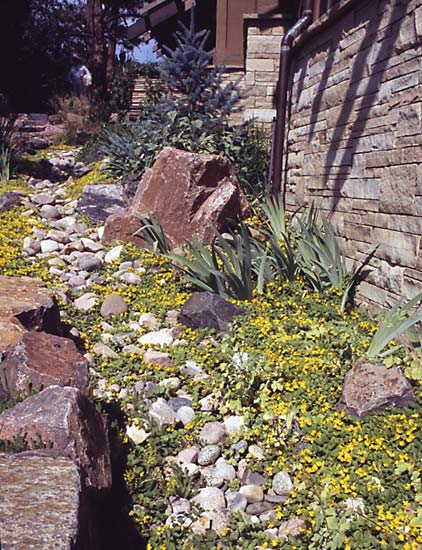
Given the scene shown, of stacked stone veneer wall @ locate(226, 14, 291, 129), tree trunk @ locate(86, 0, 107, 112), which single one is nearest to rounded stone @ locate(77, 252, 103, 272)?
stacked stone veneer wall @ locate(226, 14, 291, 129)

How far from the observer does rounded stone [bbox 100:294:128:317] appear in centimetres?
472

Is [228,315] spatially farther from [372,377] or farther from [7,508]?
[7,508]

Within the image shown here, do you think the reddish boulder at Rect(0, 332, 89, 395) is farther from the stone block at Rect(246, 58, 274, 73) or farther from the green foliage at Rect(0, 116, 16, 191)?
the stone block at Rect(246, 58, 274, 73)

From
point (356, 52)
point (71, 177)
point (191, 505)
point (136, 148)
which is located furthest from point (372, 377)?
point (71, 177)

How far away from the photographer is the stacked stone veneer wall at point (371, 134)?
12.3 ft

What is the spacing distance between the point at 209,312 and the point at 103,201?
3495mm

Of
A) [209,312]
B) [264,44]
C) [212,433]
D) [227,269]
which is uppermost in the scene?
[264,44]

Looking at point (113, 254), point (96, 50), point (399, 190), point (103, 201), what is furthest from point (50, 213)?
point (96, 50)

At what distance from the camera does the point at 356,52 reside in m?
4.59

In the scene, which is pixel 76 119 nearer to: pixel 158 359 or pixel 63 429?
pixel 158 359

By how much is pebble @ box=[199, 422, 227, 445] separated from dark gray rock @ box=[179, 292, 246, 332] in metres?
1.03

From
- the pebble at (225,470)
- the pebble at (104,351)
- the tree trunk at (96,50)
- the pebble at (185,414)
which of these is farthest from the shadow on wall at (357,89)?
the tree trunk at (96,50)

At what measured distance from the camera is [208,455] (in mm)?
2975

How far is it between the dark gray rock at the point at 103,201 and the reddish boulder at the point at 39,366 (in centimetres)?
421
